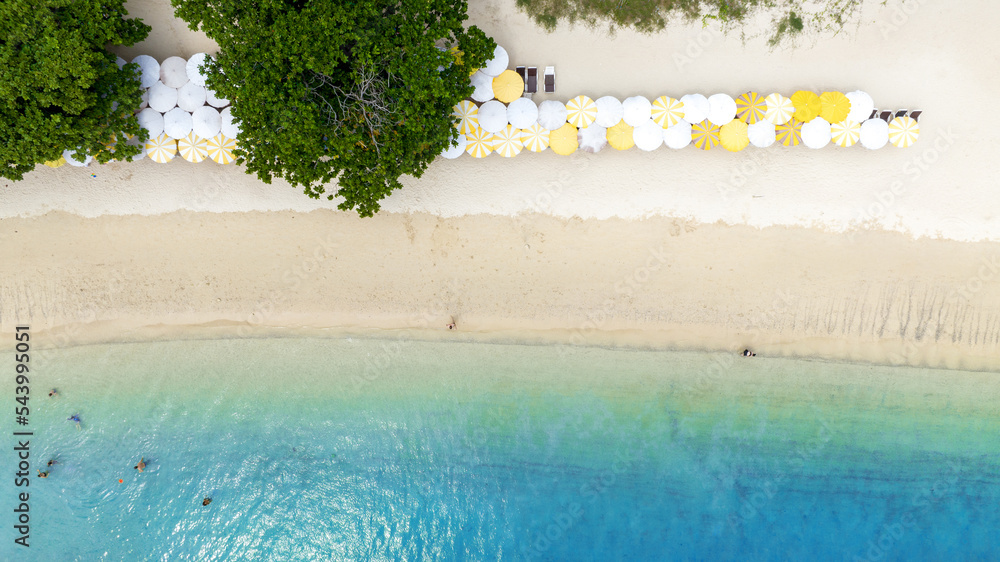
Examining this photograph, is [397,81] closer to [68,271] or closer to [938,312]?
[68,271]

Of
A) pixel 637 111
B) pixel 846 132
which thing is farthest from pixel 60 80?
pixel 846 132

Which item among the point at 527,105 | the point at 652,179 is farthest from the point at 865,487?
the point at 527,105

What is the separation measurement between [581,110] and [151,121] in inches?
381

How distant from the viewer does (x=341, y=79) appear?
9469mm

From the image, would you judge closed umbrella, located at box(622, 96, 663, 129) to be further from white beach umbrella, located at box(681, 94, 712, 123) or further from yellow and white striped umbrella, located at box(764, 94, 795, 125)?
yellow and white striped umbrella, located at box(764, 94, 795, 125)

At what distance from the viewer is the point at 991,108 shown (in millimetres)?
11617

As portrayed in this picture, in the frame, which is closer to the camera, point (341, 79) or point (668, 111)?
point (341, 79)

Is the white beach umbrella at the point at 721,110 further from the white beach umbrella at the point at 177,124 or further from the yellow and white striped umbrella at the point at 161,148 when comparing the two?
the yellow and white striped umbrella at the point at 161,148

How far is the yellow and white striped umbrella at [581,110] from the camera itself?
1126cm

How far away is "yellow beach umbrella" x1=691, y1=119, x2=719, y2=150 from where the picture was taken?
37.4 ft

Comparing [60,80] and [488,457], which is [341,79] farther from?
[488,457]

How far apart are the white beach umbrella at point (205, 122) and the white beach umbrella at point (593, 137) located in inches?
324

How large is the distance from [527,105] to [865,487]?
1260cm

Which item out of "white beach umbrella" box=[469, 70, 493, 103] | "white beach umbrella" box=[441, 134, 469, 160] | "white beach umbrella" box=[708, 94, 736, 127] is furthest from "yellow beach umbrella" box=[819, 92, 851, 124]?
"white beach umbrella" box=[441, 134, 469, 160]
